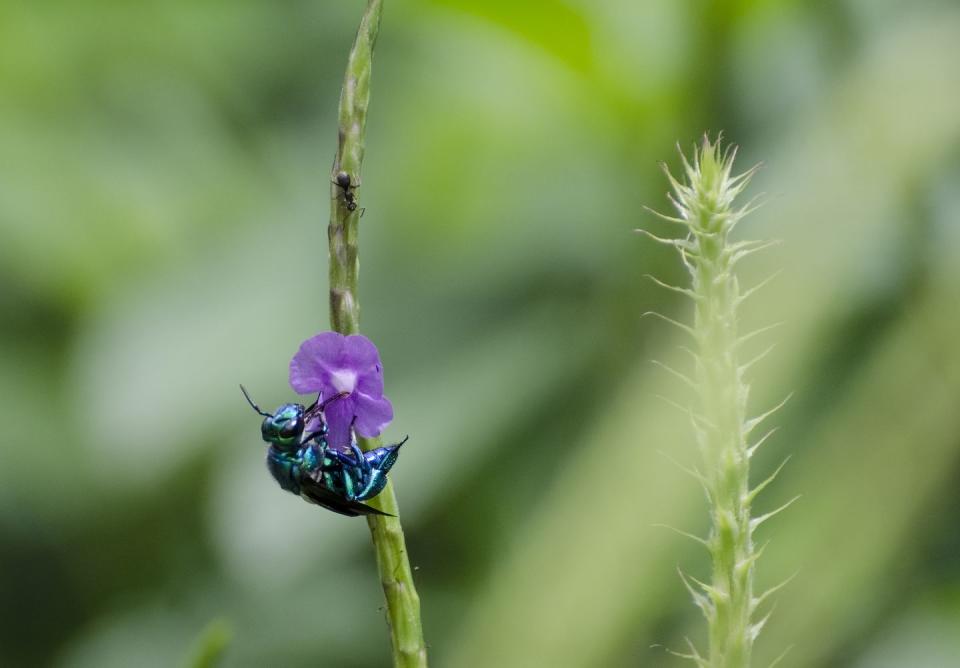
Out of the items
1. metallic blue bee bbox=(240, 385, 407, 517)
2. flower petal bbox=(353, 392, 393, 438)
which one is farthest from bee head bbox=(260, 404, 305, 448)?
flower petal bbox=(353, 392, 393, 438)

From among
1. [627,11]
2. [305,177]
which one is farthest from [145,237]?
[627,11]

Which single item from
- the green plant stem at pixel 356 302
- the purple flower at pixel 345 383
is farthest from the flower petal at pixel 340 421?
the green plant stem at pixel 356 302

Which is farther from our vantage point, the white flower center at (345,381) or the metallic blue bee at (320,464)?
the white flower center at (345,381)

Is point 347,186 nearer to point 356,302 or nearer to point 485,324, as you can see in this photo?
point 356,302

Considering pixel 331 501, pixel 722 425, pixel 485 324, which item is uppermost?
pixel 485 324

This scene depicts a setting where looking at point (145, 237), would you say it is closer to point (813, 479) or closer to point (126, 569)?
point (126, 569)

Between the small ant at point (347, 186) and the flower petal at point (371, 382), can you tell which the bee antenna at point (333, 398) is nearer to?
the flower petal at point (371, 382)

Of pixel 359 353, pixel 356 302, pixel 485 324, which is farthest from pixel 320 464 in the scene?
pixel 485 324
